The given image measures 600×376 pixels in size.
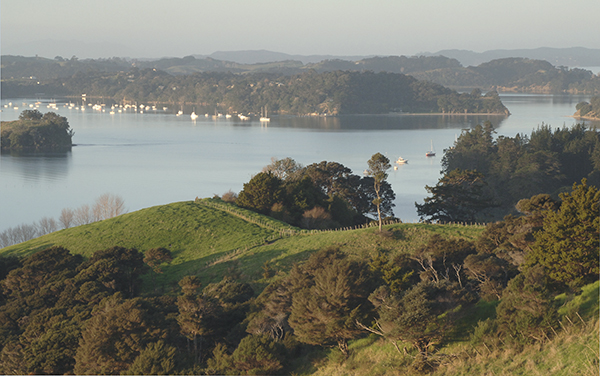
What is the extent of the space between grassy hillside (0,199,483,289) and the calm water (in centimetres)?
2750

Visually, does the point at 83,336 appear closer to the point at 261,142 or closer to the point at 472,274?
Result: the point at 472,274

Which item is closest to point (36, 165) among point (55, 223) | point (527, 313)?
point (55, 223)

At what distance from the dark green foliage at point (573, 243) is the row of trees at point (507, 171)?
24.2m

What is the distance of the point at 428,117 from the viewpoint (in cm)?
A: 19750

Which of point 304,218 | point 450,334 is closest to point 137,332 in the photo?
point 450,334

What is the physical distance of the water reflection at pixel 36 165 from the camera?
90.6 meters

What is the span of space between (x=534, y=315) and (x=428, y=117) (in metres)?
187

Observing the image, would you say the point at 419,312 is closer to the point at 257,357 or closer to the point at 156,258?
the point at 257,357

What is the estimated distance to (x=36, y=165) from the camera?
100 m

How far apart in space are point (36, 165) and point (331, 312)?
9403cm

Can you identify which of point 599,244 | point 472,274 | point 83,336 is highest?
point 599,244

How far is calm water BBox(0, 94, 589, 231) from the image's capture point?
76.0 metres

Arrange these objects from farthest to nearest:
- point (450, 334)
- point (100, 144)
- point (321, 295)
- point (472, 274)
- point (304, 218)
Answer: point (100, 144), point (304, 218), point (472, 274), point (321, 295), point (450, 334)

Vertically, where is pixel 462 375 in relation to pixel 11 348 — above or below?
above
